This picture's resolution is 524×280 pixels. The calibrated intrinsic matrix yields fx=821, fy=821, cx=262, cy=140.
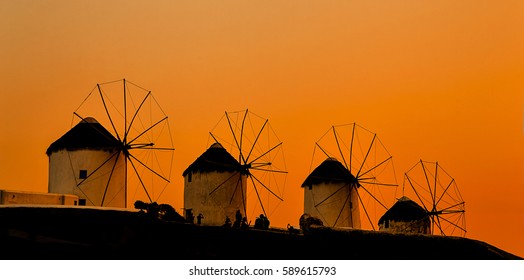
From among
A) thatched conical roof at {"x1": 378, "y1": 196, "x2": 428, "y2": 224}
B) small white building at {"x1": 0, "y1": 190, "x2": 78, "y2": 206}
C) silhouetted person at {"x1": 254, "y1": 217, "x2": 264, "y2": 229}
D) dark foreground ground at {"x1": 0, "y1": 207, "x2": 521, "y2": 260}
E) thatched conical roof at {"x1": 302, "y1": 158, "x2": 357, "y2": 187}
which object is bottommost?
dark foreground ground at {"x1": 0, "y1": 207, "x2": 521, "y2": 260}

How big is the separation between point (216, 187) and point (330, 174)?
32.2ft

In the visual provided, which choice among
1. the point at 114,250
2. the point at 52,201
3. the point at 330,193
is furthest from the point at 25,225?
the point at 330,193

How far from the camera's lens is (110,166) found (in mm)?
37406

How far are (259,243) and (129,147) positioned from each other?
10.2 m

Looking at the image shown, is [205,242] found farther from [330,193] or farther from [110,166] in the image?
[330,193]

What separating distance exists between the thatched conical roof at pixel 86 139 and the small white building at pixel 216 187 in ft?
23.1

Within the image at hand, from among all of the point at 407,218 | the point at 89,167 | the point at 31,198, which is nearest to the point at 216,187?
the point at 89,167

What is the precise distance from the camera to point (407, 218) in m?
56.4

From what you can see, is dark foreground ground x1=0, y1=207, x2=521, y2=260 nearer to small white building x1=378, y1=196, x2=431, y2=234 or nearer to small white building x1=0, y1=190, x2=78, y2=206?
small white building x1=0, y1=190, x2=78, y2=206

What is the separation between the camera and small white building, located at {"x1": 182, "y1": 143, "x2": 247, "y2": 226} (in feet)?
141

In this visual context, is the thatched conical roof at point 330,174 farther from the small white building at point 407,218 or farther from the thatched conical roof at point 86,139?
the thatched conical roof at point 86,139

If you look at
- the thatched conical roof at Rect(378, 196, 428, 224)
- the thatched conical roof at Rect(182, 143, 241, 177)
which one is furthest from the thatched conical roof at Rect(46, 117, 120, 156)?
the thatched conical roof at Rect(378, 196, 428, 224)

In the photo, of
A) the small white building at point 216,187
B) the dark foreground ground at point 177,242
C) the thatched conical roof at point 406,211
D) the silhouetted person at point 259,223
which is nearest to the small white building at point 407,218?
the thatched conical roof at point 406,211

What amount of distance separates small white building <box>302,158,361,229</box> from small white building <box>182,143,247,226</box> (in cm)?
749
